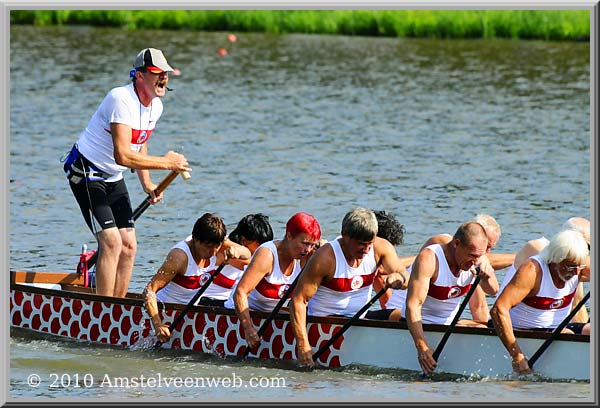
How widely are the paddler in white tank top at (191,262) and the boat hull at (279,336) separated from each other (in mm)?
132

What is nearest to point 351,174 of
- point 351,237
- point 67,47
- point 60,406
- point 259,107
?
point 259,107

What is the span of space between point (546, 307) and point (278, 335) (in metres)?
1.89

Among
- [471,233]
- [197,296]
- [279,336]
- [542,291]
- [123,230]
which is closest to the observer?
[471,233]

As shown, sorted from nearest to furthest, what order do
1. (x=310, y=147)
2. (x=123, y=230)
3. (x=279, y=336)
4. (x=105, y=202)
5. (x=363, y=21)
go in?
(x=279, y=336), (x=105, y=202), (x=123, y=230), (x=310, y=147), (x=363, y=21)

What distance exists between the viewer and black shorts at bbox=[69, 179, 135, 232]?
404 inches

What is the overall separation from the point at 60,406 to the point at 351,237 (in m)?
2.17

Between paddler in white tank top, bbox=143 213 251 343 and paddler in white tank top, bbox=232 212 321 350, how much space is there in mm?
293

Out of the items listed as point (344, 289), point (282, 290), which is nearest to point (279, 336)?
point (282, 290)

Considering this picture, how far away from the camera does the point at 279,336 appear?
9672 mm

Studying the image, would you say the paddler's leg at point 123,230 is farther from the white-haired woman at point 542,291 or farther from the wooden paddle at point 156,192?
the white-haired woman at point 542,291

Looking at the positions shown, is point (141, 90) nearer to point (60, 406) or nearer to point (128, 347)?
point (128, 347)

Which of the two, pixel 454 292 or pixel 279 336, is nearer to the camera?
pixel 454 292

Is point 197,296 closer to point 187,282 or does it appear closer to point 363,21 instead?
point 187,282

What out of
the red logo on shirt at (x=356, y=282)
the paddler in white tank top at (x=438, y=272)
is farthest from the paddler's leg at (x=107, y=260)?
the paddler in white tank top at (x=438, y=272)
